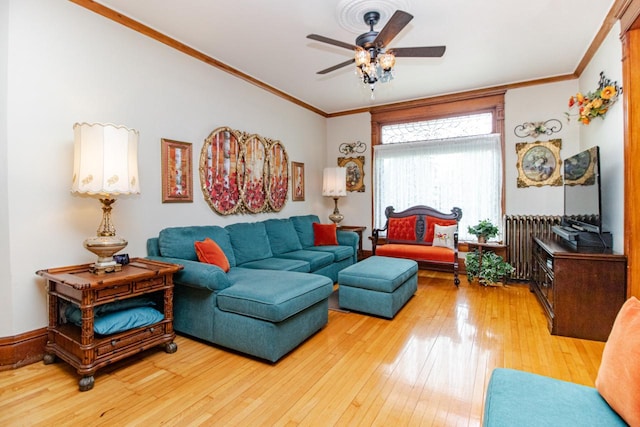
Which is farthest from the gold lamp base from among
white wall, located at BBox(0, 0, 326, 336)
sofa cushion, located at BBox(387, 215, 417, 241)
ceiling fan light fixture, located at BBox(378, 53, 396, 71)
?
sofa cushion, located at BBox(387, 215, 417, 241)

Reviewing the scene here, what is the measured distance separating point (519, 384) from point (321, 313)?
1.72 m

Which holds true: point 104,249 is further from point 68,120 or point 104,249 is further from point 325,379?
point 325,379

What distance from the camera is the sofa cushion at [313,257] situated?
386 cm

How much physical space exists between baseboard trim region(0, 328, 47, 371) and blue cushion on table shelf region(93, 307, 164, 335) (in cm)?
59

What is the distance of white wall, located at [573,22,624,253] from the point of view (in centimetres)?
277

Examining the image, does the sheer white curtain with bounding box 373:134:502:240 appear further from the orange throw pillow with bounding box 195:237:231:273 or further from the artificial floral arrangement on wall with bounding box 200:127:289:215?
the orange throw pillow with bounding box 195:237:231:273

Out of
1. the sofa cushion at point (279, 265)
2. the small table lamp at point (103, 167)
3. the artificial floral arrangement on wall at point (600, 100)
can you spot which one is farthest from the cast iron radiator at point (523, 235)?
the small table lamp at point (103, 167)

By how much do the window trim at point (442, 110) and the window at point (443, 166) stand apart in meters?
0.04

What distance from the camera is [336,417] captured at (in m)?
1.74

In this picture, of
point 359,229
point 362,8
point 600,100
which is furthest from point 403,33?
point 359,229

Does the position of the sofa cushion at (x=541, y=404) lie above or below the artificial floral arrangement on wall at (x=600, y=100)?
below

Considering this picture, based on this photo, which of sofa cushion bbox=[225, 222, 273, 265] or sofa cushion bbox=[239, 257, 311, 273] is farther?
sofa cushion bbox=[225, 222, 273, 265]

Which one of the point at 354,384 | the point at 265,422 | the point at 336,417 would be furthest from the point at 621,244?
the point at 265,422

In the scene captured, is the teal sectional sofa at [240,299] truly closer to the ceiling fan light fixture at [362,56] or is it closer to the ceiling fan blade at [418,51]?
the ceiling fan light fixture at [362,56]
